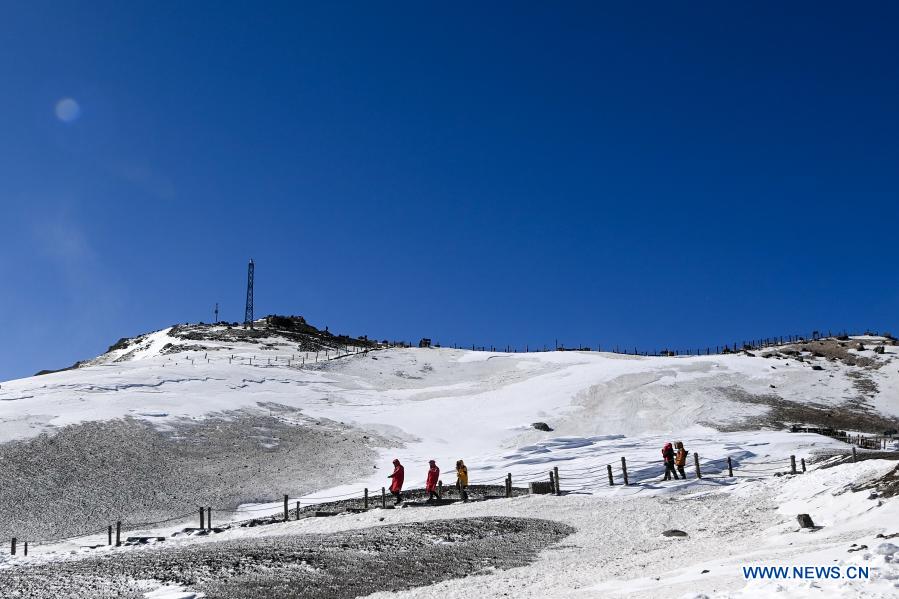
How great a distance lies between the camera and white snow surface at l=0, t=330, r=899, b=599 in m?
14.5

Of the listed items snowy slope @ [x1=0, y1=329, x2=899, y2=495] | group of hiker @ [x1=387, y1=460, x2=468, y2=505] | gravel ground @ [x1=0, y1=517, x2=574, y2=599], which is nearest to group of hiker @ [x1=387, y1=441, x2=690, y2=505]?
group of hiker @ [x1=387, y1=460, x2=468, y2=505]

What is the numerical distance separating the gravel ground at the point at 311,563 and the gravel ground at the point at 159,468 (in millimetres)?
8423

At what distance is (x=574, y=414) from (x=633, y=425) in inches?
178

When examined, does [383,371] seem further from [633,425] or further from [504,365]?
[633,425]

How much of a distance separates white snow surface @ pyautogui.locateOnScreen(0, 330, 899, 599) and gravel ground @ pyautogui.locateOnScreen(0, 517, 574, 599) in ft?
3.59

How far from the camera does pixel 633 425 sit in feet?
158

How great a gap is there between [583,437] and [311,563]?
98.1ft

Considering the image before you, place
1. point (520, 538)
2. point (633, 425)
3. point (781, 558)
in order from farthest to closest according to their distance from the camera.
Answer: point (633, 425) → point (520, 538) → point (781, 558)

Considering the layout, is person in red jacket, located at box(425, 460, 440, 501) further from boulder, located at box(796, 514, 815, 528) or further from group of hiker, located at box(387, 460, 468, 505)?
boulder, located at box(796, 514, 815, 528)

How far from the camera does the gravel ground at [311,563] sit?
15.4 meters

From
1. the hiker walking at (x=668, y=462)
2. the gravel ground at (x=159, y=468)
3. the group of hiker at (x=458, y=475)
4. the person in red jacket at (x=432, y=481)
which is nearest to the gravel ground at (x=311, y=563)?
the person in red jacket at (x=432, y=481)

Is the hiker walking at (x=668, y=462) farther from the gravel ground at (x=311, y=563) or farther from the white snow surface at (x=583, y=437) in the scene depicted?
the gravel ground at (x=311, y=563)

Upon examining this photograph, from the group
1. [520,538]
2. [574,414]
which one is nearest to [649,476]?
[520,538]

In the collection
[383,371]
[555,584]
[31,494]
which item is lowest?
[555,584]
